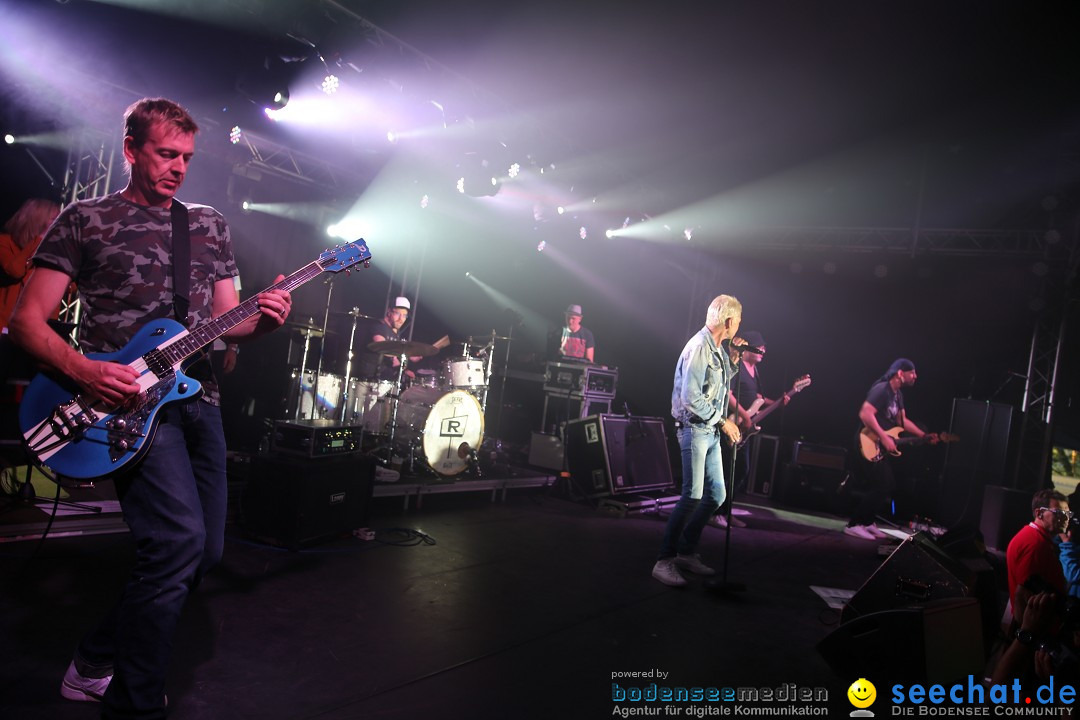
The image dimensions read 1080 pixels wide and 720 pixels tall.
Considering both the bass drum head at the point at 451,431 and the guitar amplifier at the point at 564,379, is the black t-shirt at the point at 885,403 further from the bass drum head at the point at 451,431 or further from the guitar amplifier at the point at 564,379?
the bass drum head at the point at 451,431

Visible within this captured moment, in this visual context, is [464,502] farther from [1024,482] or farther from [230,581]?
[1024,482]

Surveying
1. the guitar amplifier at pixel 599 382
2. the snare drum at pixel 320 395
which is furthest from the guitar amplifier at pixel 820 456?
the snare drum at pixel 320 395

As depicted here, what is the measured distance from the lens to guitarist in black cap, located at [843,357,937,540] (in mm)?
7539

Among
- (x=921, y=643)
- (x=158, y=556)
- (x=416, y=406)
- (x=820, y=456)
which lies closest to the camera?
(x=158, y=556)

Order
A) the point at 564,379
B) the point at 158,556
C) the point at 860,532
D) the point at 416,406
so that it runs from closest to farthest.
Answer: the point at 158,556 → the point at 416,406 → the point at 860,532 → the point at 564,379

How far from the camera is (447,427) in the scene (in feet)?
23.1

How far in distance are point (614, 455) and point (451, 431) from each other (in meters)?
2.07

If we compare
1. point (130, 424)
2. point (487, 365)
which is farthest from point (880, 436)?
point (130, 424)

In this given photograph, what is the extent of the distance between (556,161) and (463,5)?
356cm

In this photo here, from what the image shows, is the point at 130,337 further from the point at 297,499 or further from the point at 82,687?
the point at 297,499

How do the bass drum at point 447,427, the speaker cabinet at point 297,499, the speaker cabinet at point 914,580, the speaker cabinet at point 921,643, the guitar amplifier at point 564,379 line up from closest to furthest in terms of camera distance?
the speaker cabinet at point 921,643, the speaker cabinet at point 914,580, the speaker cabinet at point 297,499, the bass drum at point 447,427, the guitar amplifier at point 564,379

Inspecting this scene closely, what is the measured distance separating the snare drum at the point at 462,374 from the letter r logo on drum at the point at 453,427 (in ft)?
2.07

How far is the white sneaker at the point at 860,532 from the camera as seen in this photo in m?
7.68

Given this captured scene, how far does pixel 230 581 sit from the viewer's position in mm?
3754
